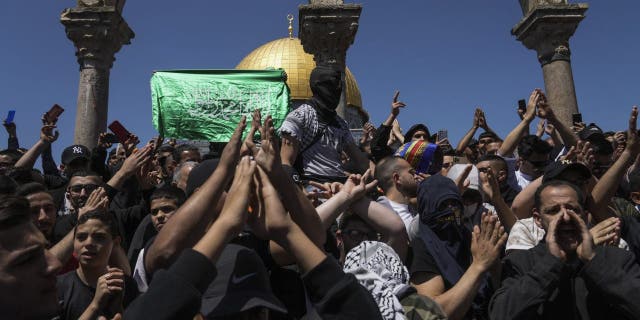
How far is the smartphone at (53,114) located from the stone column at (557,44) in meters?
8.97

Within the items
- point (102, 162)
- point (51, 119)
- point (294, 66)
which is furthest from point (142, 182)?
point (294, 66)

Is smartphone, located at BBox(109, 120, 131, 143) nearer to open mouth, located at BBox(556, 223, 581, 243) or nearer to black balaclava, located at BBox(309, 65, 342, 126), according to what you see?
black balaclava, located at BBox(309, 65, 342, 126)

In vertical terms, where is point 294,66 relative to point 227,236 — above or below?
above

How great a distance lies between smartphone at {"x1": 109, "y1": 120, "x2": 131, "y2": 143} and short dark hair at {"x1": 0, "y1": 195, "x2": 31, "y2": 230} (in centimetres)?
473

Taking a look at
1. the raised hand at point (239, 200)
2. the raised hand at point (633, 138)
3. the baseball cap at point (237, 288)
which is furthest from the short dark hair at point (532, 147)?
the baseball cap at point (237, 288)

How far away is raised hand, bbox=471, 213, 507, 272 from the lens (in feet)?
10.1

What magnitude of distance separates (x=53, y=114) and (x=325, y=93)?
143 inches

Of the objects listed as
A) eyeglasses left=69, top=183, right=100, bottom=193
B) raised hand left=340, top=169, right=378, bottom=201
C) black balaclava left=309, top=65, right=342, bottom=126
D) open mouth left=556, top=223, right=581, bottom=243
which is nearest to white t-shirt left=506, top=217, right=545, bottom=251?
open mouth left=556, top=223, right=581, bottom=243

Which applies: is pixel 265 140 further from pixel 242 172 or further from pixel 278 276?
pixel 278 276

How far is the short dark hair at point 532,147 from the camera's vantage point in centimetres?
635

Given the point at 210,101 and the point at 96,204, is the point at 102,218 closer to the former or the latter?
the point at 96,204

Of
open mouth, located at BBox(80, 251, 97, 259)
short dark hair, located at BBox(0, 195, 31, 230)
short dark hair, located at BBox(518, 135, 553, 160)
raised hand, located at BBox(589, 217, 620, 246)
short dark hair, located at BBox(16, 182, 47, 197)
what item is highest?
short dark hair, located at BBox(518, 135, 553, 160)

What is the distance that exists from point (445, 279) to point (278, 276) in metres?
1.18

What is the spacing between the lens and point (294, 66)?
48.7 m
